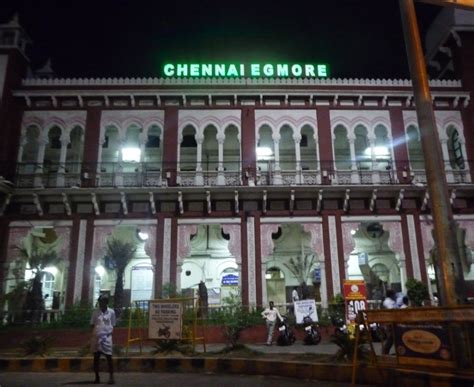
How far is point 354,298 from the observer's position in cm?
1360

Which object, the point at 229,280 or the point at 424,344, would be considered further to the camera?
the point at 229,280

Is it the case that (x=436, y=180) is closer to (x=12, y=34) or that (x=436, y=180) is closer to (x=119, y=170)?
(x=119, y=170)

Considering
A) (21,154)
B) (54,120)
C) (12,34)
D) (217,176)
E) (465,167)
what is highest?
(12,34)

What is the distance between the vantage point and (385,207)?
2080cm

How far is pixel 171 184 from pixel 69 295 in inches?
261

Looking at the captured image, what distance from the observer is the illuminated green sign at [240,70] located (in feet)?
75.0

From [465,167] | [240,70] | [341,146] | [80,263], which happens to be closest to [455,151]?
[465,167]

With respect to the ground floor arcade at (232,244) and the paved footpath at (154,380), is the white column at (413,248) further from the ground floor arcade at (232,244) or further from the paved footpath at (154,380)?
the paved footpath at (154,380)

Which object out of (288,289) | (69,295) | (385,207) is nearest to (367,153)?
(385,207)

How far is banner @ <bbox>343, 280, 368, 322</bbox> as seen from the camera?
13419 millimetres

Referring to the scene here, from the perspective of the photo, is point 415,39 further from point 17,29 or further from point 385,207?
point 17,29

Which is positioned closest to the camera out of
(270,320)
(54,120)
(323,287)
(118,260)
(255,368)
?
(255,368)

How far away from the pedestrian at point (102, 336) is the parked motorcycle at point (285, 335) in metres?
7.51

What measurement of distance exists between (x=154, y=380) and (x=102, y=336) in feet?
4.86
